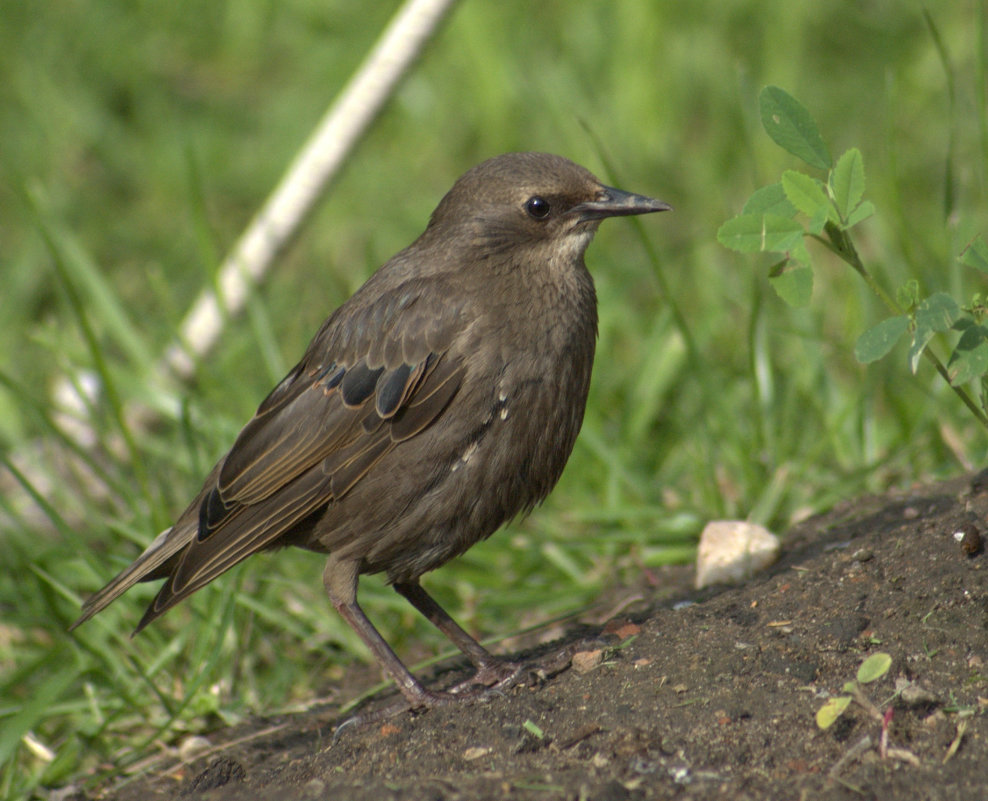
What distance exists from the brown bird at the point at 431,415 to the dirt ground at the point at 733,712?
1.40 feet

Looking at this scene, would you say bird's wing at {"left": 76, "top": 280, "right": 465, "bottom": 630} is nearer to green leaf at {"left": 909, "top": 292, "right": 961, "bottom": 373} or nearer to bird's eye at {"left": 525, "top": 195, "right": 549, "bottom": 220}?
bird's eye at {"left": 525, "top": 195, "right": 549, "bottom": 220}

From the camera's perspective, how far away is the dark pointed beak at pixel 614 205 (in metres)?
4.09

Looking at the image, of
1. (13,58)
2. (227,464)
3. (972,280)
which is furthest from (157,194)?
(972,280)

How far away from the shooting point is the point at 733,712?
9.77 ft

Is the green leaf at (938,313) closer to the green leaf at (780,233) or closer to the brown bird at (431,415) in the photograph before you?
the green leaf at (780,233)

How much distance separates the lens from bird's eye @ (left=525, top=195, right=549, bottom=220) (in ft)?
13.6

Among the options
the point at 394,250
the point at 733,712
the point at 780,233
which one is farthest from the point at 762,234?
the point at 394,250

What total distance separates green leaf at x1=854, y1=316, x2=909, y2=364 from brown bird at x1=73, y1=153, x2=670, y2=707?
1029 mm

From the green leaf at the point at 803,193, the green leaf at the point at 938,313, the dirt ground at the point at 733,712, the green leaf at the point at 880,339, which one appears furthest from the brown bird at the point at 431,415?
the green leaf at the point at 938,313

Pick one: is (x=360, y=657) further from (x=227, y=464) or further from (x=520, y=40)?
(x=520, y=40)

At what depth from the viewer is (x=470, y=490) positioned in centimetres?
379

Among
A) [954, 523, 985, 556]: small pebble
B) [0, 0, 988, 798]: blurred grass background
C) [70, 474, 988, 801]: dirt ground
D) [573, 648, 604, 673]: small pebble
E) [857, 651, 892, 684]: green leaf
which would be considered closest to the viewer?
[70, 474, 988, 801]: dirt ground

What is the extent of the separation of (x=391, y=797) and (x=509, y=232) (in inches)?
79.4

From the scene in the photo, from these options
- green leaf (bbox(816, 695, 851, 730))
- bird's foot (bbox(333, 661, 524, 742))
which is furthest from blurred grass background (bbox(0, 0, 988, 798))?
green leaf (bbox(816, 695, 851, 730))
